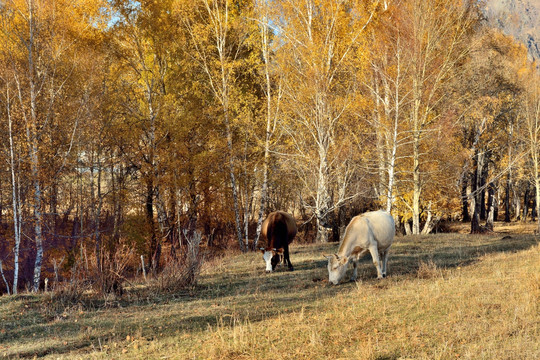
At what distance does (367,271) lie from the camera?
1347cm

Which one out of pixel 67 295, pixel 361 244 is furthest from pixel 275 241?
pixel 67 295

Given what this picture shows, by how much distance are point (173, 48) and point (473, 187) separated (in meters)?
22.5

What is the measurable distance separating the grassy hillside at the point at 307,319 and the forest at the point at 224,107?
328 inches

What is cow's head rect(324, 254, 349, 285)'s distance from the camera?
11906 millimetres

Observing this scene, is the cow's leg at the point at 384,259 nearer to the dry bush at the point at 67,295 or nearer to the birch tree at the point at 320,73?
the birch tree at the point at 320,73

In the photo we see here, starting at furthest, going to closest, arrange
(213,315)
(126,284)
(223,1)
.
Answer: (223,1), (126,284), (213,315)

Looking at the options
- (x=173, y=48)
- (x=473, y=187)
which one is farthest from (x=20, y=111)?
(x=473, y=187)

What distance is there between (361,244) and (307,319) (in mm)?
4736

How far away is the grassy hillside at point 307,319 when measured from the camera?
657cm

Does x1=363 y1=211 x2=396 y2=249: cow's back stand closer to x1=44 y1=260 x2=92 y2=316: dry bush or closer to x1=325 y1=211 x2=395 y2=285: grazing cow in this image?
x1=325 y1=211 x2=395 y2=285: grazing cow

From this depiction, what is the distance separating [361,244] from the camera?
12516mm

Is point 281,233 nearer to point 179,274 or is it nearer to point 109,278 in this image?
point 179,274

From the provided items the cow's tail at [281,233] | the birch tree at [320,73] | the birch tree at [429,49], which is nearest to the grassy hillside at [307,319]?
the cow's tail at [281,233]

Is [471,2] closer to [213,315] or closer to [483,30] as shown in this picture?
[483,30]
